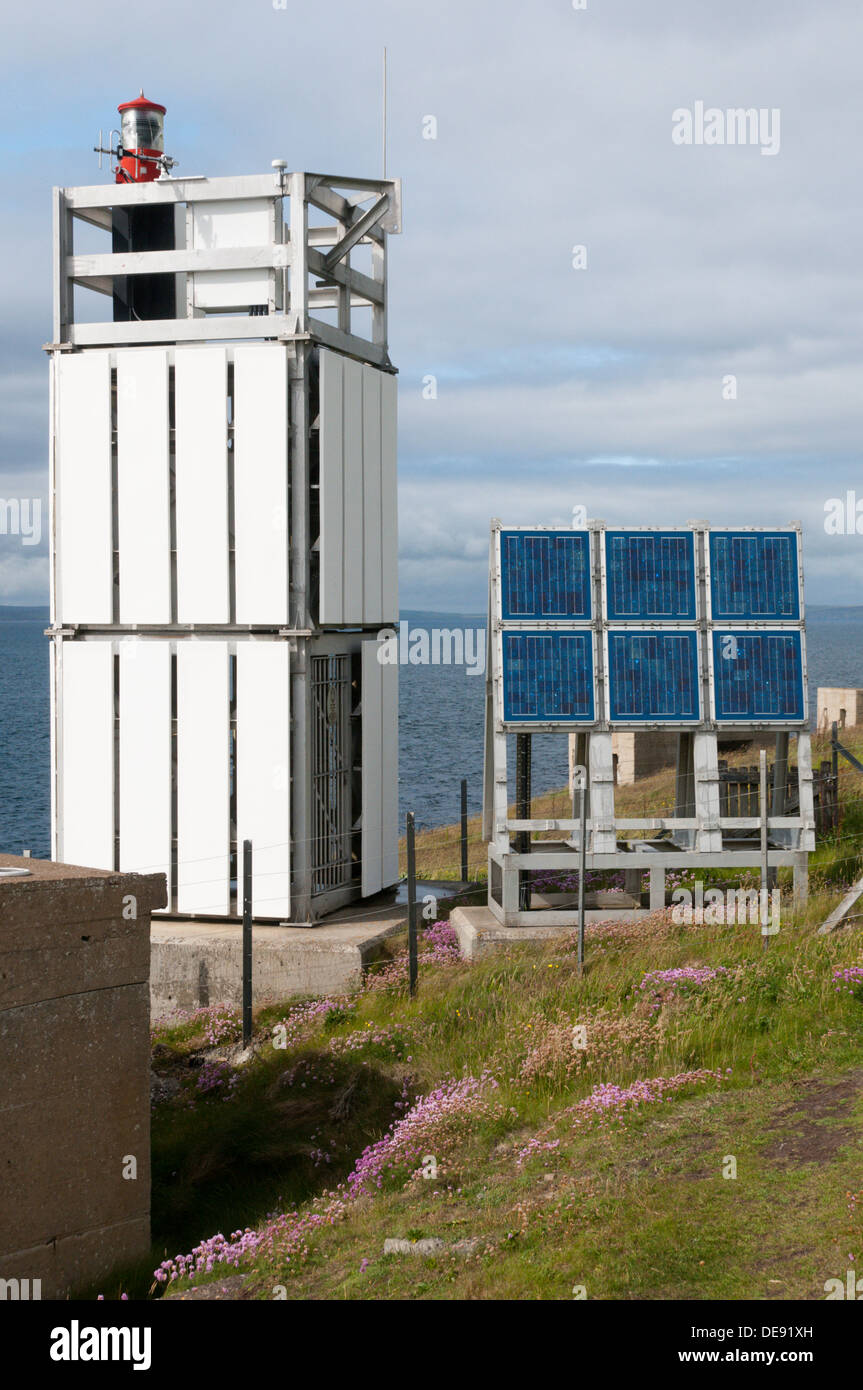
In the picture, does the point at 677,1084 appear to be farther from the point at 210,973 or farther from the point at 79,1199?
the point at 210,973

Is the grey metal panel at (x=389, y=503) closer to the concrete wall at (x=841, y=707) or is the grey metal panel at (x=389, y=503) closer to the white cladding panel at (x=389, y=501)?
the white cladding panel at (x=389, y=501)

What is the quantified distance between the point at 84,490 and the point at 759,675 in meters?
9.63

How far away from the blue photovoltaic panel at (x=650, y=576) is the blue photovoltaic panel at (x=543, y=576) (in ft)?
1.10

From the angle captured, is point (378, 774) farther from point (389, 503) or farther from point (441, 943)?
point (389, 503)

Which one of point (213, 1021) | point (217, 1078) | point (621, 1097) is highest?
point (621, 1097)

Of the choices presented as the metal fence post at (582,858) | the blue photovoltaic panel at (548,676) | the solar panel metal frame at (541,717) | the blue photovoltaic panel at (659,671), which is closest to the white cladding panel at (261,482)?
the solar panel metal frame at (541,717)

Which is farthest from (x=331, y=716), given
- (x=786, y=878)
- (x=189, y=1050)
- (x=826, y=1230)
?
(x=826, y=1230)

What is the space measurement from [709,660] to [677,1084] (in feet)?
20.6

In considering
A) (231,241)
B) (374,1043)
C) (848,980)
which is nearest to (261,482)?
(231,241)

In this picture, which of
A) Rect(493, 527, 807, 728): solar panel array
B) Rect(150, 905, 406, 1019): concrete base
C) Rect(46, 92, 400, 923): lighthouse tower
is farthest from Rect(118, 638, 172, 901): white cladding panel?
Rect(493, 527, 807, 728): solar panel array

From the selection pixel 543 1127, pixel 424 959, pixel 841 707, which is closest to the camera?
pixel 543 1127

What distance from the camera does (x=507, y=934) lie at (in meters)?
15.9

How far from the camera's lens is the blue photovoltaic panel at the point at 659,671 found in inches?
643

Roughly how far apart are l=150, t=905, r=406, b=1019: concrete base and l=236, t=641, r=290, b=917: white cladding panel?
0.79 meters
